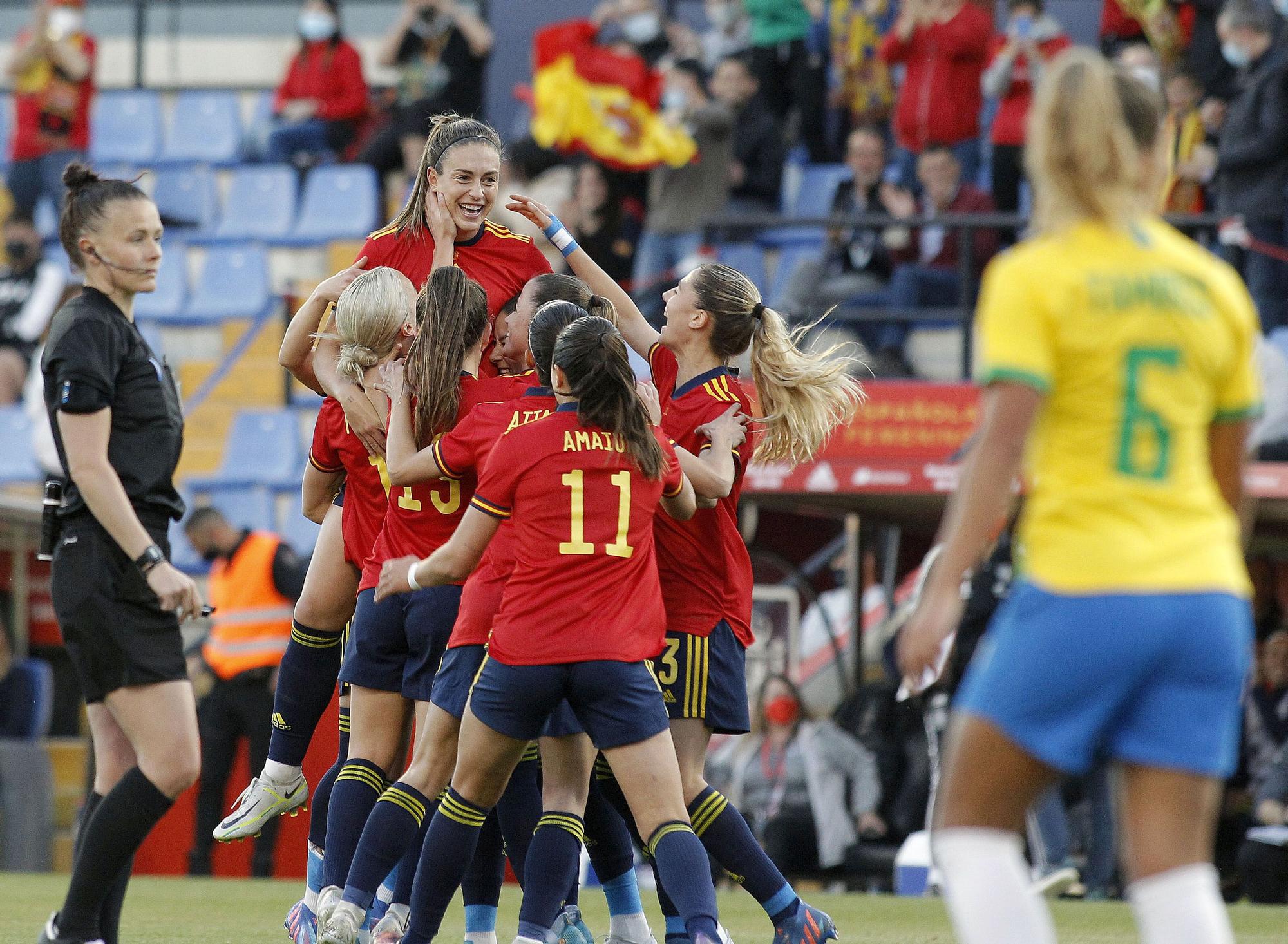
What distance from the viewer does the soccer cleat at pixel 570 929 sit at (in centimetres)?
552

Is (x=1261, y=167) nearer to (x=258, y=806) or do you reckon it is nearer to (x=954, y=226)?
(x=954, y=226)

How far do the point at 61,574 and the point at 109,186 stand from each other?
1028mm

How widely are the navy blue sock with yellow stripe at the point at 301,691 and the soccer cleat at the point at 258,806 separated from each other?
91mm

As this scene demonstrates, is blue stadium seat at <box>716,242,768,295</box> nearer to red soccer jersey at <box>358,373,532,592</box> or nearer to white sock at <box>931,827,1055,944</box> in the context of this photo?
red soccer jersey at <box>358,373,532,592</box>

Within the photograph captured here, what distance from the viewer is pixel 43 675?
11.4 m

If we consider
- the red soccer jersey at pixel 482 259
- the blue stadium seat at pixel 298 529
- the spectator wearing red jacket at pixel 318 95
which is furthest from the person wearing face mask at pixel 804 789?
the spectator wearing red jacket at pixel 318 95

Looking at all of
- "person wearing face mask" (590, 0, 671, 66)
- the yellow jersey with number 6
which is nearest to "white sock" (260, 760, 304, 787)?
the yellow jersey with number 6

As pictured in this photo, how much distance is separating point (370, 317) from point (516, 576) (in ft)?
3.46

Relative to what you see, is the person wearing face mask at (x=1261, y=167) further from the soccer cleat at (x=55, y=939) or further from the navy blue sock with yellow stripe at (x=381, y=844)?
the soccer cleat at (x=55, y=939)

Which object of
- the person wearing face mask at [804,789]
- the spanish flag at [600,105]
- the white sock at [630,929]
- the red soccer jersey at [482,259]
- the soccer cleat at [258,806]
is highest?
the spanish flag at [600,105]

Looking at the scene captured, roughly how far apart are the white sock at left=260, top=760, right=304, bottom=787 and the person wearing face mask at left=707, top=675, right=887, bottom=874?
16.7 feet

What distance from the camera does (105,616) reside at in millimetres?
4629

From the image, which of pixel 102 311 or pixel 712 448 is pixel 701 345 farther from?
pixel 102 311

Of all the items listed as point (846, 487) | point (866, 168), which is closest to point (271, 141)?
point (866, 168)
